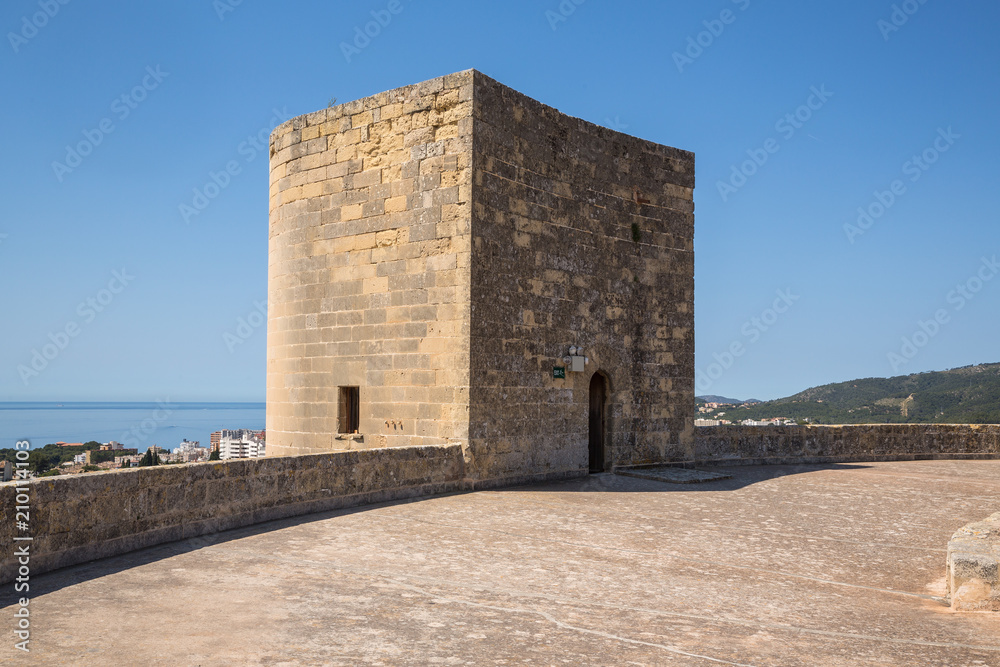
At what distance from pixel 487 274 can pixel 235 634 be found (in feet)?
18.6

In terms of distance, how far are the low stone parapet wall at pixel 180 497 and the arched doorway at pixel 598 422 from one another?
3.22 metres

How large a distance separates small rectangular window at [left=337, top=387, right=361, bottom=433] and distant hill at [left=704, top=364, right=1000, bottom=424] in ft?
63.5

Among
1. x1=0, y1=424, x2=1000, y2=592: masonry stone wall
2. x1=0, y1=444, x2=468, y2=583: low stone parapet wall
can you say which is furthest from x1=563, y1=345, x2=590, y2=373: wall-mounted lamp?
x1=0, y1=444, x2=468, y2=583: low stone parapet wall

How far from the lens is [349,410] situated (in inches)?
387

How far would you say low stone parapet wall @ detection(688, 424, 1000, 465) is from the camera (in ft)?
41.7

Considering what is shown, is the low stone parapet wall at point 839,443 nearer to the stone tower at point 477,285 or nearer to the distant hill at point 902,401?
the stone tower at point 477,285

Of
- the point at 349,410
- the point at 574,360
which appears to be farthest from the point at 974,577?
the point at 349,410

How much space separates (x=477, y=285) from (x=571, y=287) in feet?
5.77

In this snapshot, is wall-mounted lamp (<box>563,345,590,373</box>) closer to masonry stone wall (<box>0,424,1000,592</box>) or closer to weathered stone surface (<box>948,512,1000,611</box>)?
masonry stone wall (<box>0,424,1000,592</box>)

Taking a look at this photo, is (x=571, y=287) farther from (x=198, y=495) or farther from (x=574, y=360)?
(x=198, y=495)

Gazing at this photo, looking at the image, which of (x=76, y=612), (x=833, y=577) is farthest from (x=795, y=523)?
(x=76, y=612)

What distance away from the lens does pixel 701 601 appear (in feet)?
13.9

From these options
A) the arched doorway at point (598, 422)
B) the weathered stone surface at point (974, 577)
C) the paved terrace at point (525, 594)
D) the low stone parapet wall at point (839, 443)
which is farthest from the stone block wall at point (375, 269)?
the weathered stone surface at point (974, 577)

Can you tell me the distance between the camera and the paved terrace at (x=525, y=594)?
11.0 feet
